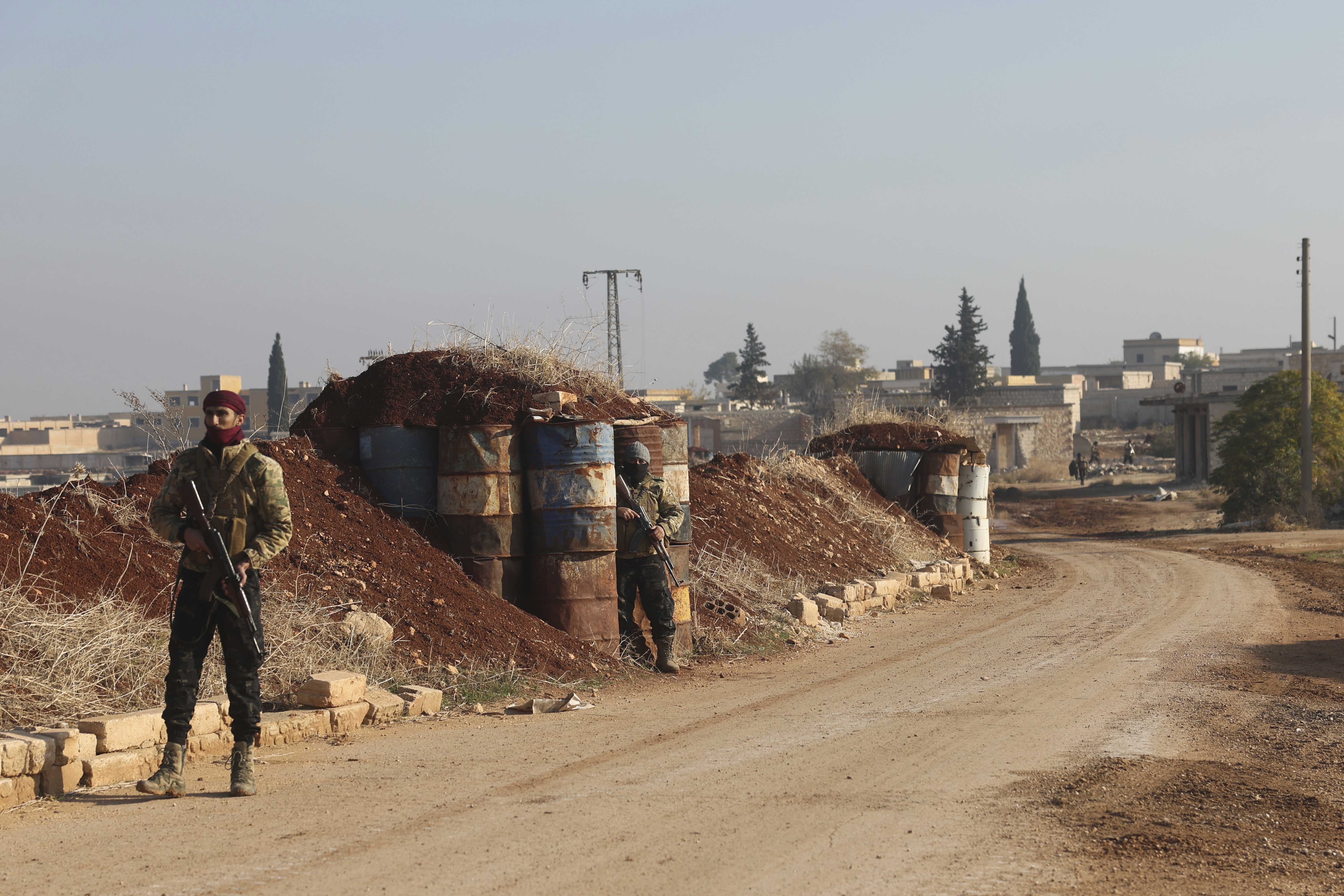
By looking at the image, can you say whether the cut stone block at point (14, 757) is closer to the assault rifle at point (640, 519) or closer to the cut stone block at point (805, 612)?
the assault rifle at point (640, 519)

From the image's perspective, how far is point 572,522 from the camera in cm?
1055

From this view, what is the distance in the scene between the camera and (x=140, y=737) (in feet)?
22.3

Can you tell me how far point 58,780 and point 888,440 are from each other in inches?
808

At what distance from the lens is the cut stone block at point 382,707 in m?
8.24

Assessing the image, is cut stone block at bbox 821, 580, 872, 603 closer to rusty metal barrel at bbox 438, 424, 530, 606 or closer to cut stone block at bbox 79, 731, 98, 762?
rusty metal barrel at bbox 438, 424, 530, 606

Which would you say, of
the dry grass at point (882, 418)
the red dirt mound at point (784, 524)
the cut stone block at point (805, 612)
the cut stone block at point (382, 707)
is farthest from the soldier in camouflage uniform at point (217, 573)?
the dry grass at point (882, 418)

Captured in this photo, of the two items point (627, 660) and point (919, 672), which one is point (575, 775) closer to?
point (627, 660)

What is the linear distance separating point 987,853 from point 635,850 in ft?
5.00

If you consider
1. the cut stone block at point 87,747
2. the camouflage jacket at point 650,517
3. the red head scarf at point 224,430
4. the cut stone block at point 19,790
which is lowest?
the cut stone block at point 19,790

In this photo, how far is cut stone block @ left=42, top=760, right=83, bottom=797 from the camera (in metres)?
6.25

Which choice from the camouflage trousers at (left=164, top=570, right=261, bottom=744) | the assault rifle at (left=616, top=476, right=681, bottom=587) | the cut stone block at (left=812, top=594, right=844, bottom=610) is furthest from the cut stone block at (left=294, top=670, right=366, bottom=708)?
the cut stone block at (left=812, top=594, right=844, bottom=610)

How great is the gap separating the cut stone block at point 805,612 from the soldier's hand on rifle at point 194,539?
354 inches

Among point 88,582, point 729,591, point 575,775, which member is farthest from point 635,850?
point 729,591

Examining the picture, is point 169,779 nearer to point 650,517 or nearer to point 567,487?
point 567,487
